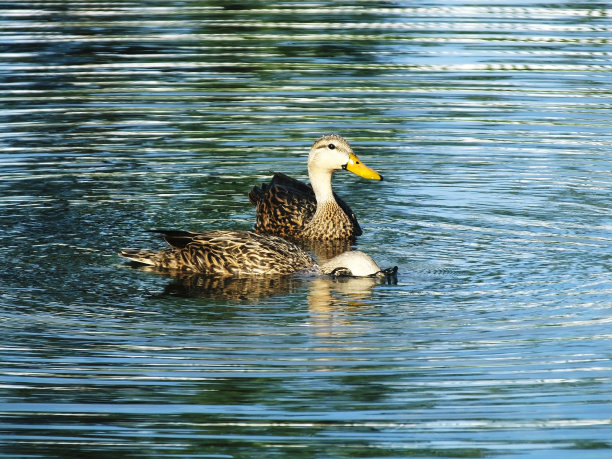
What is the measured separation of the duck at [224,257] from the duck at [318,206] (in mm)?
1463

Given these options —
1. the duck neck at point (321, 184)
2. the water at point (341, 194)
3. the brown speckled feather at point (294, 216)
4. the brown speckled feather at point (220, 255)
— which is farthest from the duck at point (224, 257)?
the duck neck at point (321, 184)

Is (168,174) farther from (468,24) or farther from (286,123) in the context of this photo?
(468,24)

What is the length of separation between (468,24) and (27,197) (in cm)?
1122

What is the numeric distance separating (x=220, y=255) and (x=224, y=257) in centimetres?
4

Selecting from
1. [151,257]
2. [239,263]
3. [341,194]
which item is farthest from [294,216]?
[151,257]

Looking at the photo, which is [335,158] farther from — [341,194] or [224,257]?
[224,257]

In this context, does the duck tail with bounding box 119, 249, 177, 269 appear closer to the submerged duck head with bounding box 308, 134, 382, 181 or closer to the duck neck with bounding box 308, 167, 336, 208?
the duck neck with bounding box 308, 167, 336, 208

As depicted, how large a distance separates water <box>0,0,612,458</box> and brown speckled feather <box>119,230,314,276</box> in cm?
33

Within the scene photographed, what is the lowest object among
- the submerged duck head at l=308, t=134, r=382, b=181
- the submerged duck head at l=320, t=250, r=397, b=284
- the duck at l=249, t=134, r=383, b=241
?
the submerged duck head at l=320, t=250, r=397, b=284

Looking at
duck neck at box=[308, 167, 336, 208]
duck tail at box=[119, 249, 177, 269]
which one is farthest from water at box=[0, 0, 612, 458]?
duck neck at box=[308, 167, 336, 208]

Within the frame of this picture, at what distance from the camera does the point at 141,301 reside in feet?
34.6

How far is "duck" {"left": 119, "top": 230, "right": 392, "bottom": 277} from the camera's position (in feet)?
37.9

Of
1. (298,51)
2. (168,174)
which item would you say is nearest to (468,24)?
(298,51)

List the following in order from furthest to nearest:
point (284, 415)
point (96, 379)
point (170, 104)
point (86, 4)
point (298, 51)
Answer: point (86, 4)
point (298, 51)
point (170, 104)
point (96, 379)
point (284, 415)
